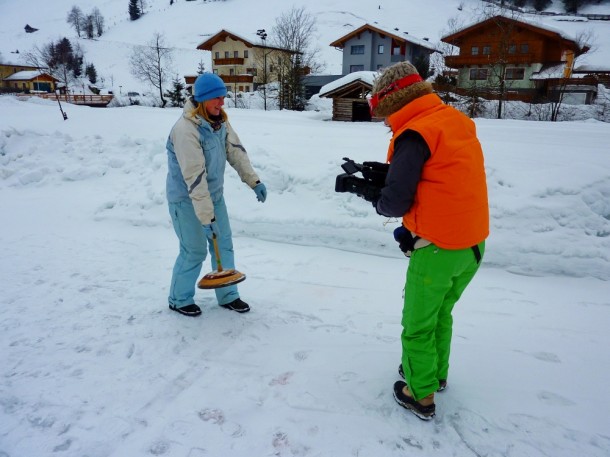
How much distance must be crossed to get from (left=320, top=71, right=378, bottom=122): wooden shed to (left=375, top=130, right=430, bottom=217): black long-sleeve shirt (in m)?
17.3

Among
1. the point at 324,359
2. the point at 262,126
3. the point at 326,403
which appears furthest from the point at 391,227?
the point at 262,126

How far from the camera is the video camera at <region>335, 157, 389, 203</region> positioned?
243cm

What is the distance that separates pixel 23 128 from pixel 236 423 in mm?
9729

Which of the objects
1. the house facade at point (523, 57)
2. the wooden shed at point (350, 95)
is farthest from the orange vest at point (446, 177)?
the house facade at point (523, 57)

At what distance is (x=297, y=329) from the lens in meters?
3.46

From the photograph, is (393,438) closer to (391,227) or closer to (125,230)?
(391,227)

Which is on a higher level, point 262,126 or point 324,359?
point 262,126

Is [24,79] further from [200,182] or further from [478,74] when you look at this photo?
[200,182]

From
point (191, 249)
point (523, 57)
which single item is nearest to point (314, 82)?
point (523, 57)

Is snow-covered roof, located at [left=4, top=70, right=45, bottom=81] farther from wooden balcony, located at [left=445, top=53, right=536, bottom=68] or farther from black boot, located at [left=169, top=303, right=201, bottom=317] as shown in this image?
black boot, located at [left=169, top=303, right=201, bottom=317]

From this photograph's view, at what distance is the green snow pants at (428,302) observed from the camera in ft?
7.32

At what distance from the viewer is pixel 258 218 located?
5949mm

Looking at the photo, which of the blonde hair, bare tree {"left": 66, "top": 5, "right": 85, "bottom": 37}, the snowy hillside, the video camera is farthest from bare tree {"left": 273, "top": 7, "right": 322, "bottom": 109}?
bare tree {"left": 66, "top": 5, "right": 85, "bottom": 37}

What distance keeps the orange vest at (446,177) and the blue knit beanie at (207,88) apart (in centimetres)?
156
